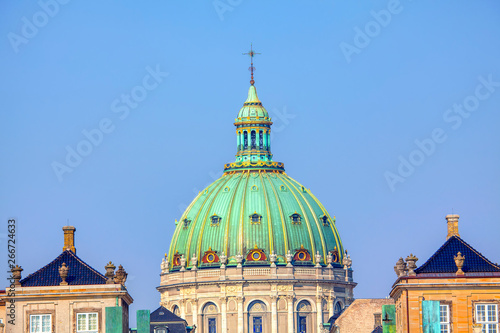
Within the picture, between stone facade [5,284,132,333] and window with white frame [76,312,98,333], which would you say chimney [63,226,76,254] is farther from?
window with white frame [76,312,98,333]

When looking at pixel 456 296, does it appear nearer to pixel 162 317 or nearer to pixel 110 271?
pixel 110 271

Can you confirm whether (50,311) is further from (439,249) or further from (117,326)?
(439,249)

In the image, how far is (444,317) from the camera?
109m

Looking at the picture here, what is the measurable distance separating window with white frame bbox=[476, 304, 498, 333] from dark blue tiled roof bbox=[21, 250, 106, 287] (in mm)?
21287

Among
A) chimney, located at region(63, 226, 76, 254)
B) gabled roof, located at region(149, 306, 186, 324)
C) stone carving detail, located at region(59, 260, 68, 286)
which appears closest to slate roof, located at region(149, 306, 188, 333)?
gabled roof, located at region(149, 306, 186, 324)

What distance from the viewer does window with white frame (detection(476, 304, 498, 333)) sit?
108188 millimetres

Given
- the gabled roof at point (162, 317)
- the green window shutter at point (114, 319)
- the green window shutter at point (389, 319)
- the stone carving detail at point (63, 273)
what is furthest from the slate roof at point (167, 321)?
the green window shutter at point (114, 319)

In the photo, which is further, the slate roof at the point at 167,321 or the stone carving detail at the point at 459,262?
the slate roof at the point at 167,321

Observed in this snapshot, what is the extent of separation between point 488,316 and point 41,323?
25170 millimetres

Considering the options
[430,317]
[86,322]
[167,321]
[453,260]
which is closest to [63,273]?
[86,322]

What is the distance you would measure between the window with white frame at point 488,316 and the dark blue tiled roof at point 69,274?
21.3 metres

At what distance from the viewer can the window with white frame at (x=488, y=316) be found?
355ft

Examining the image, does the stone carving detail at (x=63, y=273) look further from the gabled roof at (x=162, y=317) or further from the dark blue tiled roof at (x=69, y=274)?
the gabled roof at (x=162, y=317)

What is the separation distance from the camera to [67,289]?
108 meters
